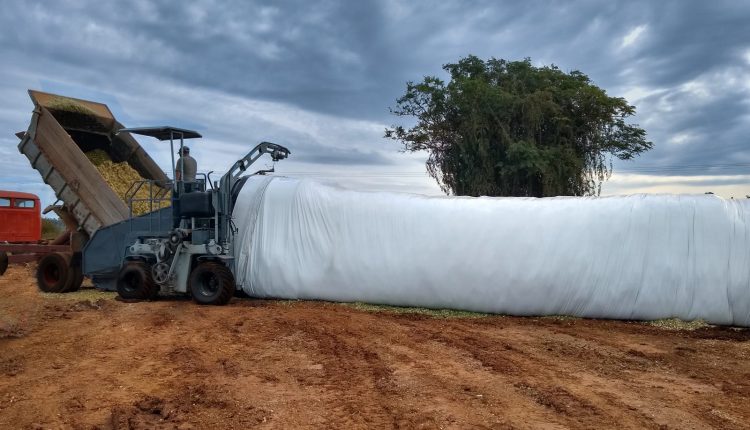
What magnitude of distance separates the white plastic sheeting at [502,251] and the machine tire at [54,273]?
447 centimetres

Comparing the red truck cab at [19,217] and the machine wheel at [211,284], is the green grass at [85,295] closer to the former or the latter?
Answer: the machine wheel at [211,284]

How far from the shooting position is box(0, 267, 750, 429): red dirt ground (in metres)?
5.52

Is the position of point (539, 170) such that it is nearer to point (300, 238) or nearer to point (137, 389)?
point (300, 238)

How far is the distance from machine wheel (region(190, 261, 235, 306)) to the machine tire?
159 inches

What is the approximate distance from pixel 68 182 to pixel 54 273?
7.89 feet

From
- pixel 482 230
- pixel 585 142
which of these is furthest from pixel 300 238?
pixel 585 142

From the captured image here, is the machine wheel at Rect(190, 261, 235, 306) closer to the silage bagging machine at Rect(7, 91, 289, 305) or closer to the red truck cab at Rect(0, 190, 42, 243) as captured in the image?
the silage bagging machine at Rect(7, 91, 289, 305)

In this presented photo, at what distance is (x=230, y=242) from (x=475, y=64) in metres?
24.0

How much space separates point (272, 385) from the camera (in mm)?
6438

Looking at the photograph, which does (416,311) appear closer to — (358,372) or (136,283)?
(358,372)

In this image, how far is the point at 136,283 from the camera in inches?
502

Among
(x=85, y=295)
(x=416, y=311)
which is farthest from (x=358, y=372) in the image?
(x=85, y=295)

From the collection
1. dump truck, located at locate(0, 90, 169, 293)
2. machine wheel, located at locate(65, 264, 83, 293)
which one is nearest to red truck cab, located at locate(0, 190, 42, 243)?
dump truck, located at locate(0, 90, 169, 293)

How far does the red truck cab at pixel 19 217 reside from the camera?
2175cm
